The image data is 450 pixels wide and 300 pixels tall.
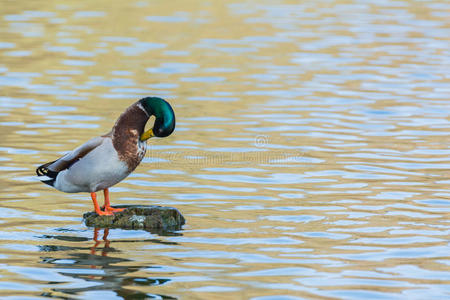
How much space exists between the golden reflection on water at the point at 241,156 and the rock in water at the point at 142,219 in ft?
0.63

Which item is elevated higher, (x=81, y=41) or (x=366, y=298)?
(x=81, y=41)

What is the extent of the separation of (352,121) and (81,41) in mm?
11522

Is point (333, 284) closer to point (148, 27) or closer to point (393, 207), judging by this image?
point (393, 207)

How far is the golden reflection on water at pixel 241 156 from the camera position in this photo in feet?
28.7

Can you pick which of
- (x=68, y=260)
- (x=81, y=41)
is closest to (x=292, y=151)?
(x=68, y=260)

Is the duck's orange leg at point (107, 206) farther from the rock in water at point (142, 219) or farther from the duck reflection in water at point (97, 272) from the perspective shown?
the duck reflection in water at point (97, 272)

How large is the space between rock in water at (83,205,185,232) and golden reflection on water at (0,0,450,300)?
7.5 inches

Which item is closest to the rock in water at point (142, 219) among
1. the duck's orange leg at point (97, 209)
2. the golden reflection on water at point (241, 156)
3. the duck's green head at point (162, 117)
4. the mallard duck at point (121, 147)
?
the duck's orange leg at point (97, 209)

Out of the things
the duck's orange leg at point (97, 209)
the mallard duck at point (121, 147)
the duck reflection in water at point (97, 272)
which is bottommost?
the duck reflection in water at point (97, 272)

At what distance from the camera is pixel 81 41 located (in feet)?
85.8

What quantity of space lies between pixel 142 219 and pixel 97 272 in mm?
1743

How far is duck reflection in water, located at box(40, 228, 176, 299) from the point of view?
8.11 meters

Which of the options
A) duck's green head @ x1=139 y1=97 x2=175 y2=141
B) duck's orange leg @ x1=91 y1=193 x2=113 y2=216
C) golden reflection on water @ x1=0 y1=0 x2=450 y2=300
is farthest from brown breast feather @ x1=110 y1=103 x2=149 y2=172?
golden reflection on water @ x1=0 y1=0 x2=450 y2=300

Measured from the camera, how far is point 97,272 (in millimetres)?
8680
